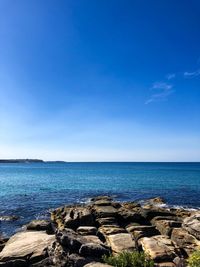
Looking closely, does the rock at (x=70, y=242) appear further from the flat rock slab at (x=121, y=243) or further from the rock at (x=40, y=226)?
the rock at (x=40, y=226)

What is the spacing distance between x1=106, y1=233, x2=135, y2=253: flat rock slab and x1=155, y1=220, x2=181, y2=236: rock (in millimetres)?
5219

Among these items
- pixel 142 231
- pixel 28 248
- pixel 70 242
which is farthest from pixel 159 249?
pixel 28 248

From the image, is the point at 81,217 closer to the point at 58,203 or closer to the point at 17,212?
the point at 17,212

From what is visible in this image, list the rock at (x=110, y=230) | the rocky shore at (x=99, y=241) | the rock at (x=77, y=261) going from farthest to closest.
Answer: the rock at (x=110, y=230), the rocky shore at (x=99, y=241), the rock at (x=77, y=261)

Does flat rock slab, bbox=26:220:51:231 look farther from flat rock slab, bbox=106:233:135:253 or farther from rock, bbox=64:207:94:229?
flat rock slab, bbox=106:233:135:253

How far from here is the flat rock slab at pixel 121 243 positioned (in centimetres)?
1925

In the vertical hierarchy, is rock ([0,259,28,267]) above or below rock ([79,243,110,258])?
below

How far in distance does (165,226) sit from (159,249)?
7.09m

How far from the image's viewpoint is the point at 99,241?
1983cm

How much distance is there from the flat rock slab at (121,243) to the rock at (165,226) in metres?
5.22

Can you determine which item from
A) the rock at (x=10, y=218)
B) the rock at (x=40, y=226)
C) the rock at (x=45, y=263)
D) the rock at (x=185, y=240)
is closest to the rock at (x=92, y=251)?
the rock at (x=45, y=263)

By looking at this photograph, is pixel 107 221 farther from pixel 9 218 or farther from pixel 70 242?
pixel 9 218

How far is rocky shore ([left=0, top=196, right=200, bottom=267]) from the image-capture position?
15.7 metres

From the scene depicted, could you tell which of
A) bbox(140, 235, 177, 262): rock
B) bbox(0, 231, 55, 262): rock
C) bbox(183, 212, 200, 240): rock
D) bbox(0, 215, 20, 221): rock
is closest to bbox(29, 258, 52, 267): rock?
bbox(0, 231, 55, 262): rock
